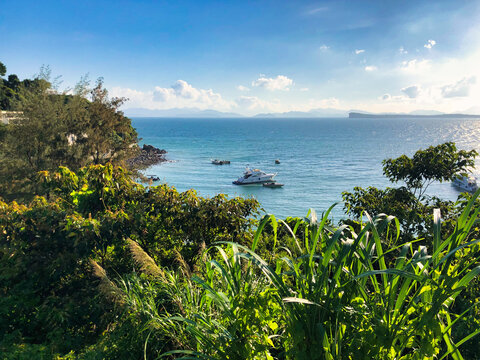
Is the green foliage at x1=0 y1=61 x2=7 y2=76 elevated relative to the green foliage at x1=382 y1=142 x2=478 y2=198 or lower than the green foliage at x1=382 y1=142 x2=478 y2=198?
elevated

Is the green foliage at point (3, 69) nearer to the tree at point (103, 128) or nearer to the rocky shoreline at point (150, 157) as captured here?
the tree at point (103, 128)

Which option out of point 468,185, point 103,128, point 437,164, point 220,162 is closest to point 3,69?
point 103,128

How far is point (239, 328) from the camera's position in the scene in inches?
70.0

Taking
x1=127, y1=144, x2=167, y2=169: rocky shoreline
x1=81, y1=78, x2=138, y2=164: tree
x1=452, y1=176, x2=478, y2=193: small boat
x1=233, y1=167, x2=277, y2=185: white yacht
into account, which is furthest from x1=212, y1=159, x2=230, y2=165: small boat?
x1=81, y1=78, x2=138, y2=164: tree

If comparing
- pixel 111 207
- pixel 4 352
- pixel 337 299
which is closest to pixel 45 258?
pixel 4 352

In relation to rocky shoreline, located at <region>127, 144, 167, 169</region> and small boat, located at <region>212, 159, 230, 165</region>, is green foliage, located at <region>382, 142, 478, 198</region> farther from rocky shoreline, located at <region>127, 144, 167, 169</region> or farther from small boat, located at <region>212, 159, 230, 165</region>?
small boat, located at <region>212, 159, 230, 165</region>

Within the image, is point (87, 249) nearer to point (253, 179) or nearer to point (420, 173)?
point (420, 173)

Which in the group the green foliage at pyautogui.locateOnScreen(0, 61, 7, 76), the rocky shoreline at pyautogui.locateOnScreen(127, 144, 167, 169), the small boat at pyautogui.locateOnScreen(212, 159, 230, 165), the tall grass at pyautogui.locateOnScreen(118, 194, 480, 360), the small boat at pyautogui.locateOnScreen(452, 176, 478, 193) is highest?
the green foliage at pyautogui.locateOnScreen(0, 61, 7, 76)

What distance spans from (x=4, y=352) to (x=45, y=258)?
114cm

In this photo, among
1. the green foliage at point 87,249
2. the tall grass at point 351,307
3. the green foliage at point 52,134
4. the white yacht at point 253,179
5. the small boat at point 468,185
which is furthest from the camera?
the white yacht at point 253,179

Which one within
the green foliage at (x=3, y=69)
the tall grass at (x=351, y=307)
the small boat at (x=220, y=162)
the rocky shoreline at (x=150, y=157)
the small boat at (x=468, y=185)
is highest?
the green foliage at (x=3, y=69)

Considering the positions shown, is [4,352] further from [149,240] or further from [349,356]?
[349,356]

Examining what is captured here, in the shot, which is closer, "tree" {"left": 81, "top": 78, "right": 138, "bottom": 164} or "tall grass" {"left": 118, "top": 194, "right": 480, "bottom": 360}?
"tall grass" {"left": 118, "top": 194, "right": 480, "bottom": 360}

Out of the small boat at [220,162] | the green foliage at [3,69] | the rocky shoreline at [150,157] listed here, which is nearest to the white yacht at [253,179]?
the small boat at [220,162]
